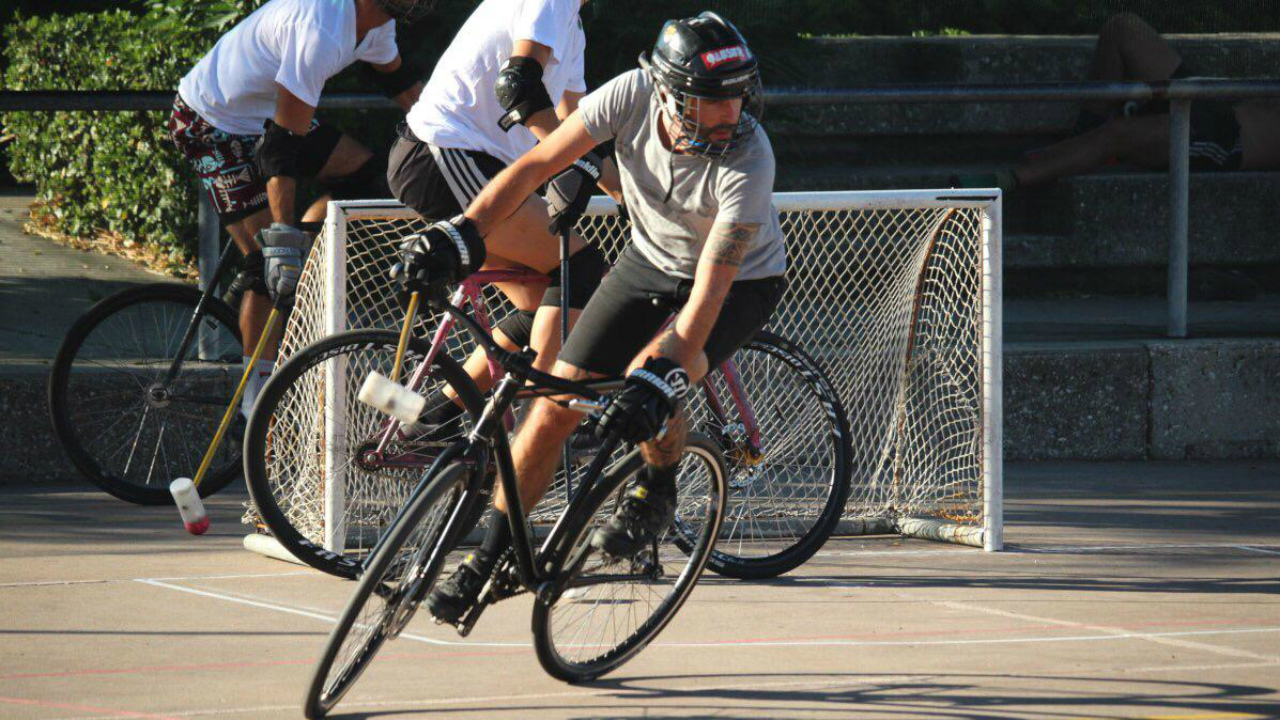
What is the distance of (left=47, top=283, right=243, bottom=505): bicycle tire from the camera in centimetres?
652

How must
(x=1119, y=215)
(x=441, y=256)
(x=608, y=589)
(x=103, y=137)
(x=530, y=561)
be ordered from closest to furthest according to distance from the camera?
(x=441, y=256), (x=530, y=561), (x=608, y=589), (x=103, y=137), (x=1119, y=215)

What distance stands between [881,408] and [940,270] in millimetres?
607

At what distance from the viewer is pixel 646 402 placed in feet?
12.8

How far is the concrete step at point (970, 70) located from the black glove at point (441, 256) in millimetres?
6821

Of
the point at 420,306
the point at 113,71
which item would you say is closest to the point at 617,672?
the point at 420,306

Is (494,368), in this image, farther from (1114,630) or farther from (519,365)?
(1114,630)

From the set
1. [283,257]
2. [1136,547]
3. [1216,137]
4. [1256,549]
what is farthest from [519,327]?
[1216,137]

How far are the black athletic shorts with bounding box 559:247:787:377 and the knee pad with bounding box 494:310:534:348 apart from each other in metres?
0.69

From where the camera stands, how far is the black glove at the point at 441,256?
3920 mm

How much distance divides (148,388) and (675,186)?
9.73 feet

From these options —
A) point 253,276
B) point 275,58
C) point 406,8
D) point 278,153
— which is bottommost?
point 253,276

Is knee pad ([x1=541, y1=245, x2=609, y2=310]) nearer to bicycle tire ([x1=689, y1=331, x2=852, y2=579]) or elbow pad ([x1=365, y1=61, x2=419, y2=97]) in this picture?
bicycle tire ([x1=689, y1=331, x2=852, y2=579])

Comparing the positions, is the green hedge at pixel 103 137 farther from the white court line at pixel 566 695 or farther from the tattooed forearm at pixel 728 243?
the white court line at pixel 566 695

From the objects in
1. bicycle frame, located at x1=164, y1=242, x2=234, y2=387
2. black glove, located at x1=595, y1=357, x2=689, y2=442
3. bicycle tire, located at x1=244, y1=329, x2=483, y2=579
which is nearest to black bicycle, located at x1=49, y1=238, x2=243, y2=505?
bicycle frame, located at x1=164, y1=242, x2=234, y2=387
